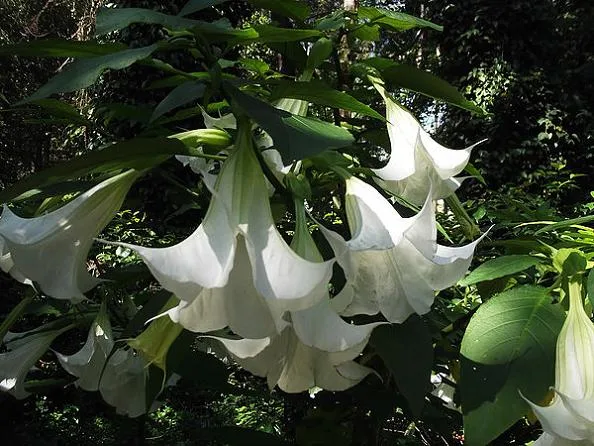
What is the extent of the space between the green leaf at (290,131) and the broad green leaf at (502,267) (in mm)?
240

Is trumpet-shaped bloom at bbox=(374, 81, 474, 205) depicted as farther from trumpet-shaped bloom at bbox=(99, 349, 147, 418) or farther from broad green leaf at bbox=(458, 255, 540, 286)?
trumpet-shaped bloom at bbox=(99, 349, 147, 418)

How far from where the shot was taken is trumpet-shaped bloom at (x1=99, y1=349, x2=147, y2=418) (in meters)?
0.80

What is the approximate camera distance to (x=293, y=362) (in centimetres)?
55

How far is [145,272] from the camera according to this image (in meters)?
0.80

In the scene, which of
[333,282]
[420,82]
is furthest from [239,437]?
[420,82]

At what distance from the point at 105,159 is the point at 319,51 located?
0.95 feet

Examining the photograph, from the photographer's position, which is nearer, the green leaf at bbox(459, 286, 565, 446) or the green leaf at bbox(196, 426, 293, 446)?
the green leaf at bbox(459, 286, 565, 446)

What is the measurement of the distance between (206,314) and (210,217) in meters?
0.07

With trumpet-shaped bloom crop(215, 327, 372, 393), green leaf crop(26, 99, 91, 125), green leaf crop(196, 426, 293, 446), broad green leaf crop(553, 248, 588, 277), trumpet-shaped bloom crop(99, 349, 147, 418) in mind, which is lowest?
green leaf crop(196, 426, 293, 446)

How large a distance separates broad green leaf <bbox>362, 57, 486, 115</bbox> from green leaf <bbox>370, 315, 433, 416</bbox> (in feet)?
0.76

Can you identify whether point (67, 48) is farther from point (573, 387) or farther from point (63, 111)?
point (573, 387)

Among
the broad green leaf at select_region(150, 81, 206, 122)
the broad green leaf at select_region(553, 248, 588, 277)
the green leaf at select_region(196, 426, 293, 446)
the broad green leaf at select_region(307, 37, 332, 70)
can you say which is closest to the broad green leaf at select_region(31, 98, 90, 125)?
the broad green leaf at select_region(150, 81, 206, 122)

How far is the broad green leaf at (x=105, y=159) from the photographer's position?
0.48 metres

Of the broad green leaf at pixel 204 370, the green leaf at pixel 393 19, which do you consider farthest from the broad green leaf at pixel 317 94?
the broad green leaf at pixel 204 370
